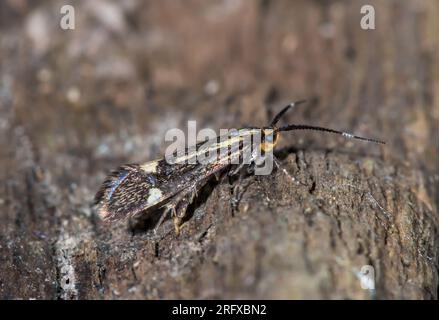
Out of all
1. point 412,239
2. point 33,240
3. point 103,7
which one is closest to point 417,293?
point 412,239

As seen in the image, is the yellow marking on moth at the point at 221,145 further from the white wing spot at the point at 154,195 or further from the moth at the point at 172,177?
the white wing spot at the point at 154,195

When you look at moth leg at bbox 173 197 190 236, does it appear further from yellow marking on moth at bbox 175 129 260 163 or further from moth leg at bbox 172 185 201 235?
yellow marking on moth at bbox 175 129 260 163

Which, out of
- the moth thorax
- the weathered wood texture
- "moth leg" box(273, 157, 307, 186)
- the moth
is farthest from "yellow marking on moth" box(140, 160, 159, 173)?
"moth leg" box(273, 157, 307, 186)

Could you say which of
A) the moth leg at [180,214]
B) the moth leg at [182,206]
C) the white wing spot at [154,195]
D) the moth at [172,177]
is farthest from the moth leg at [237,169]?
the white wing spot at [154,195]

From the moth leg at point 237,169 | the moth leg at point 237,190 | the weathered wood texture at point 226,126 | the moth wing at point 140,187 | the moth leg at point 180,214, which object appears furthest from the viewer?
the moth leg at point 237,169

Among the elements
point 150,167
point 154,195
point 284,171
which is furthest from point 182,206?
point 284,171

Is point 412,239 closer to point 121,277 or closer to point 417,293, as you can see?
point 417,293

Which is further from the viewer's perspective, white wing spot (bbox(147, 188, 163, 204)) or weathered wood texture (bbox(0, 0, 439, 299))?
white wing spot (bbox(147, 188, 163, 204))
